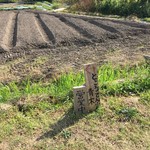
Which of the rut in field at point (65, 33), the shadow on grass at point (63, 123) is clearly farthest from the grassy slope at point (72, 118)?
the rut in field at point (65, 33)

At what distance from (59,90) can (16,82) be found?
125cm

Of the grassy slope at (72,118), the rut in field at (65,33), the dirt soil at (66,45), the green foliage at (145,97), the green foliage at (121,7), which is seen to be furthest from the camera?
the green foliage at (121,7)

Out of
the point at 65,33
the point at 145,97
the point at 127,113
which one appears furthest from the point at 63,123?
the point at 65,33

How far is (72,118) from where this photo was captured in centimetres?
403

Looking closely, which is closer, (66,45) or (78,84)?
(78,84)

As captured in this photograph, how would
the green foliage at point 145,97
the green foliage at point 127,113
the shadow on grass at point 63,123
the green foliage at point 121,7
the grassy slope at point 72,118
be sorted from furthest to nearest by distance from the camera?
the green foliage at point 121,7 → the green foliage at point 145,97 → the green foliage at point 127,113 → the shadow on grass at point 63,123 → the grassy slope at point 72,118

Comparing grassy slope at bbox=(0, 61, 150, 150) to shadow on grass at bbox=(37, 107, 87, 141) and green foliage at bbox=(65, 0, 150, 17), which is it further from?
green foliage at bbox=(65, 0, 150, 17)

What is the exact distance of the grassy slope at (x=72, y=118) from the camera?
355 cm

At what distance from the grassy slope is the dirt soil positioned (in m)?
1.40

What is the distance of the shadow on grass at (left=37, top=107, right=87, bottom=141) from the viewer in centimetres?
372

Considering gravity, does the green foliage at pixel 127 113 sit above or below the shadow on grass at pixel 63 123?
above

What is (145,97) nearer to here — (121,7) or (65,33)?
(65,33)

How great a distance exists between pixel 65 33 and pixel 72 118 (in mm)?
6021

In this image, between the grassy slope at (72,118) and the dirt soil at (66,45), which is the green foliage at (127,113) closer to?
the grassy slope at (72,118)
